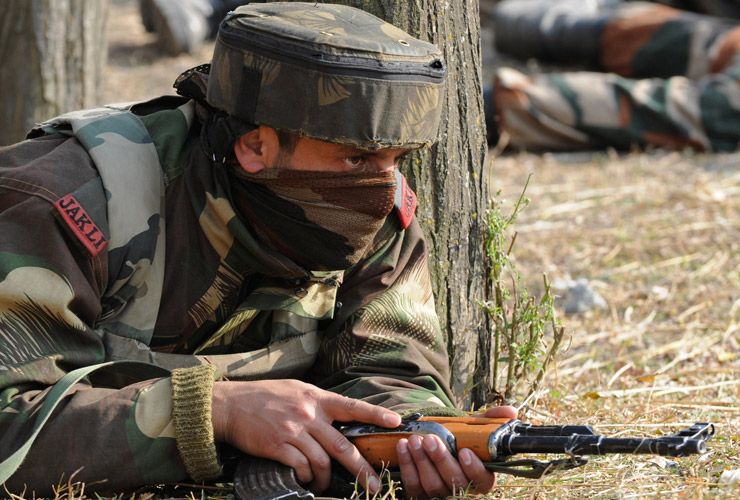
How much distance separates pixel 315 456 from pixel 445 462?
1.09ft

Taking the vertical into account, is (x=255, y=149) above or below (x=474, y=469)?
above

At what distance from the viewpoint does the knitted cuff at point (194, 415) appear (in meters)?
2.83

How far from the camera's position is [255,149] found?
300 centimetres

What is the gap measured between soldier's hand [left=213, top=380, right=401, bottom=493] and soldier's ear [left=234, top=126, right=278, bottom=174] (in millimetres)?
578

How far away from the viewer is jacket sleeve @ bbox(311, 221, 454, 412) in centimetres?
325

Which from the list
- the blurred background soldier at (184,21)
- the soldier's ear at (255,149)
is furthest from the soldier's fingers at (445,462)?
the blurred background soldier at (184,21)

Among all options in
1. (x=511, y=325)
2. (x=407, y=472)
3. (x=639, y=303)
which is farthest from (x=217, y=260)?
(x=639, y=303)

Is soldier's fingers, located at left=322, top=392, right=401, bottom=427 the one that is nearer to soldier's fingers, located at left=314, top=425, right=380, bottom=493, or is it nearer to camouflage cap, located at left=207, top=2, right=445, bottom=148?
soldier's fingers, located at left=314, top=425, right=380, bottom=493

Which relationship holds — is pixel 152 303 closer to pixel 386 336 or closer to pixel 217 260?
pixel 217 260

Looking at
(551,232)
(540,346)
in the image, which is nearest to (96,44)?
(551,232)

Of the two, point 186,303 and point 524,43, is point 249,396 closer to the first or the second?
point 186,303

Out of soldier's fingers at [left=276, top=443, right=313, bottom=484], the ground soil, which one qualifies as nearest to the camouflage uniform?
soldier's fingers at [left=276, top=443, right=313, bottom=484]

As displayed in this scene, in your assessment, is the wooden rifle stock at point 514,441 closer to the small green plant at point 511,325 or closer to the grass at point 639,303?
the grass at point 639,303

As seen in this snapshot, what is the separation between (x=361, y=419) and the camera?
287cm
